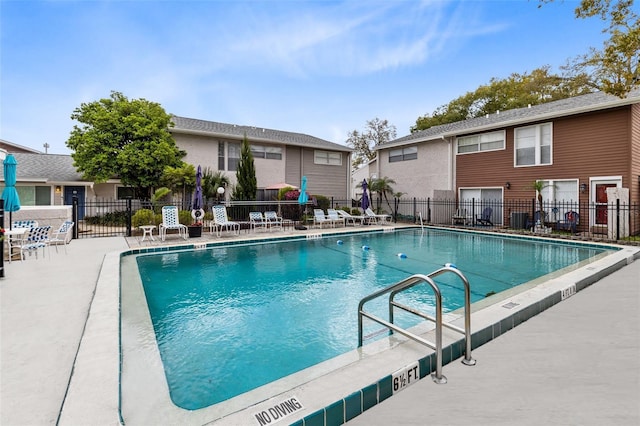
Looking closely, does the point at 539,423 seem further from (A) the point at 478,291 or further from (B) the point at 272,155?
(B) the point at 272,155

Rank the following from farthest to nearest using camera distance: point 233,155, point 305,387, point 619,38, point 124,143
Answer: point 233,155 → point 124,143 → point 619,38 → point 305,387

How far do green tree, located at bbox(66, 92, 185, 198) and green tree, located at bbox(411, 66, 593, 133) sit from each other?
26154 mm

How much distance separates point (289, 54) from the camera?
17.0 meters

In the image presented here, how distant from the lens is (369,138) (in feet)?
121

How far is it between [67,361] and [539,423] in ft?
12.2

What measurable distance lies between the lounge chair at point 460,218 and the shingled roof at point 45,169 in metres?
21.6

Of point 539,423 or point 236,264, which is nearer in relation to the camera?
point 539,423

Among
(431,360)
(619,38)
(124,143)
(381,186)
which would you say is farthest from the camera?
(381,186)

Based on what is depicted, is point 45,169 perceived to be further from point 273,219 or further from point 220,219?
point 273,219

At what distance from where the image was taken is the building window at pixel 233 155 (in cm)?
1919

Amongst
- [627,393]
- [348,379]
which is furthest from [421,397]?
[627,393]

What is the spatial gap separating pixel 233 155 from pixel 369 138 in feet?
69.8

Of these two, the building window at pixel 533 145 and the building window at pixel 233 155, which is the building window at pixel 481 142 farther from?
the building window at pixel 233 155

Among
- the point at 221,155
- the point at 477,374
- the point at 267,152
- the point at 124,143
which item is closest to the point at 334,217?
the point at 267,152
